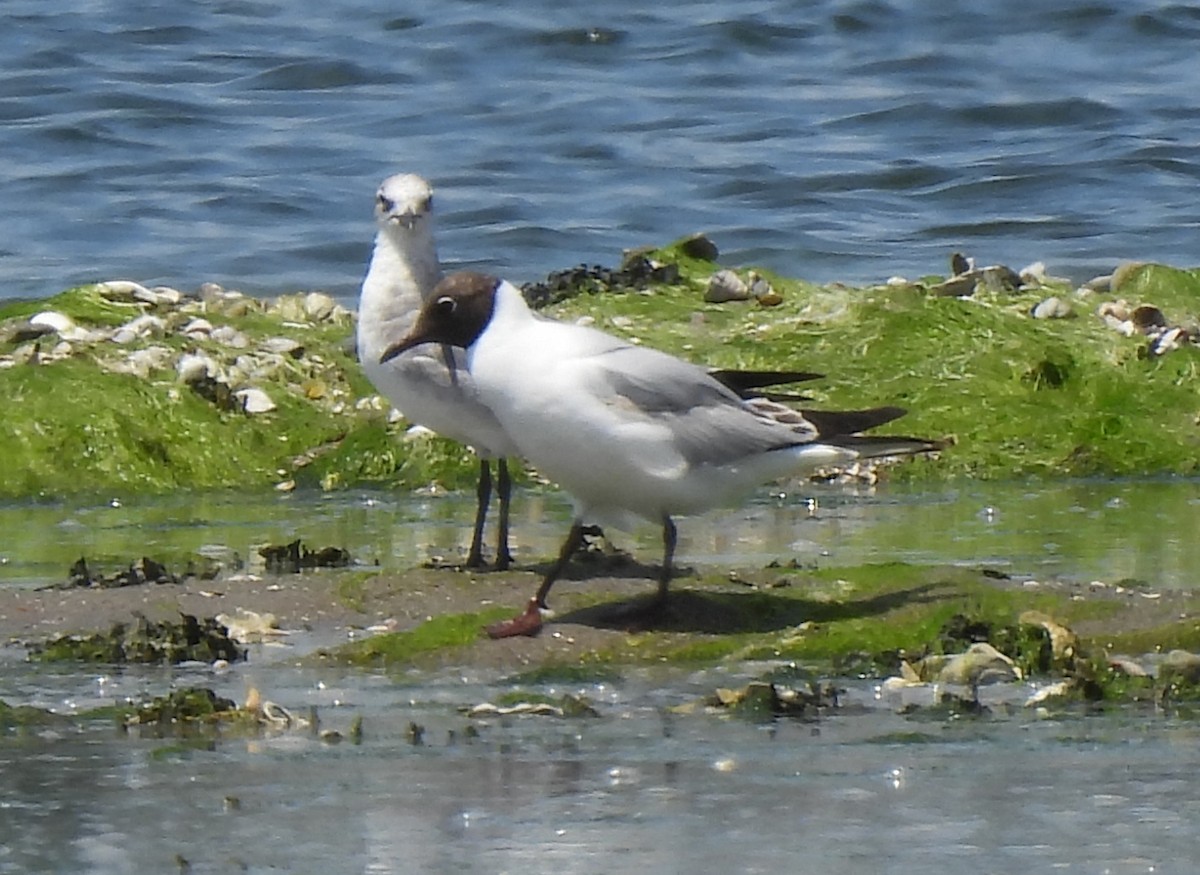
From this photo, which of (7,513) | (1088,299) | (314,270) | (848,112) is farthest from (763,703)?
(848,112)

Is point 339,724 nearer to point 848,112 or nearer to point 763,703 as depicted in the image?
point 763,703

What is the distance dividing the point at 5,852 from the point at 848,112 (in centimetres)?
1635

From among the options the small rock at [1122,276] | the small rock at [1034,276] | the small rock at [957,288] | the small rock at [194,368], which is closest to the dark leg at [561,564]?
the small rock at [194,368]

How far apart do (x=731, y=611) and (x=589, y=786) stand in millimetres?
1816

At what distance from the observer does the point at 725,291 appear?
11758 mm

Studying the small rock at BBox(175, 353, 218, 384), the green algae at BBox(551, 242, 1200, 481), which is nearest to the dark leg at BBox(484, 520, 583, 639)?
the green algae at BBox(551, 242, 1200, 481)

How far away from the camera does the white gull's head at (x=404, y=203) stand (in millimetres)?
7883

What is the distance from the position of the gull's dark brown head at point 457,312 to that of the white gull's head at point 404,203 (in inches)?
40.4

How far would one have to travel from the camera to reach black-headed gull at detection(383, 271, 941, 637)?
20.7 ft

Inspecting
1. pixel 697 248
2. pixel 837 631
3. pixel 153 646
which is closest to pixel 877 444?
pixel 837 631

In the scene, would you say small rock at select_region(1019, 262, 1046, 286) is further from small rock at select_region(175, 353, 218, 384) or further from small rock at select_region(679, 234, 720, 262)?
small rock at select_region(175, 353, 218, 384)

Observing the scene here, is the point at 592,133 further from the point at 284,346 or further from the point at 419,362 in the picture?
the point at 419,362

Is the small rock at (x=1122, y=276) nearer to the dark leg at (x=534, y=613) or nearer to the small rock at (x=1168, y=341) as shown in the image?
the small rock at (x=1168, y=341)

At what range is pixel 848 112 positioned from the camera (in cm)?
2008
